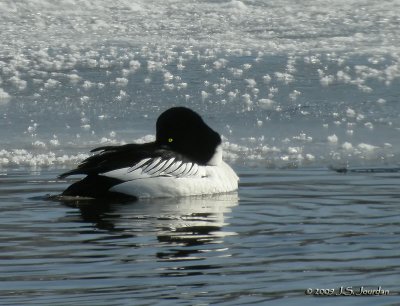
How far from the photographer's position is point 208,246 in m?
6.34

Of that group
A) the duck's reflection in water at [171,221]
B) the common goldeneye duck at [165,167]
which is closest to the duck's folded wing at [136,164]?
the common goldeneye duck at [165,167]

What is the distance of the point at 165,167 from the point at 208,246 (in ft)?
8.81

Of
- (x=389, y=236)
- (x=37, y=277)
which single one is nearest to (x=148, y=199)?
(x=389, y=236)

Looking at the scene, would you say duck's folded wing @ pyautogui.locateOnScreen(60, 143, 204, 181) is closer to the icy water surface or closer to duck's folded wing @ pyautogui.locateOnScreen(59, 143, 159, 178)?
duck's folded wing @ pyautogui.locateOnScreen(59, 143, 159, 178)

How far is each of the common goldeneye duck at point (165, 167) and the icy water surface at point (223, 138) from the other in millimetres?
182

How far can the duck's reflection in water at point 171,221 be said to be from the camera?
20.8 feet

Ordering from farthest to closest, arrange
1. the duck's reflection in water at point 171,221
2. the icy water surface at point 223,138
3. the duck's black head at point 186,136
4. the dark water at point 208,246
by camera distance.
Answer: the duck's black head at point 186,136 → the duck's reflection in water at point 171,221 → the icy water surface at point 223,138 → the dark water at point 208,246

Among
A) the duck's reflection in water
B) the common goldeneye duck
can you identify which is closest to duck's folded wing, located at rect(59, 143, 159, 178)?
the common goldeneye duck

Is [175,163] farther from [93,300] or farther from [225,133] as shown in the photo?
[93,300]

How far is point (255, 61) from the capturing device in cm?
1398

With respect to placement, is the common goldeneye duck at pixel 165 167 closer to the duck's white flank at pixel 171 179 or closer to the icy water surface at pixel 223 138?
the duck's white flank at pixel 171 179

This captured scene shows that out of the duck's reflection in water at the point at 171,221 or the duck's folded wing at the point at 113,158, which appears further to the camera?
the duck's folded wing at the point at 113,158

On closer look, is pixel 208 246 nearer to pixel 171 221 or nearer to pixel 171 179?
pixel 171 221

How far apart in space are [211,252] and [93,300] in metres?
1.35
